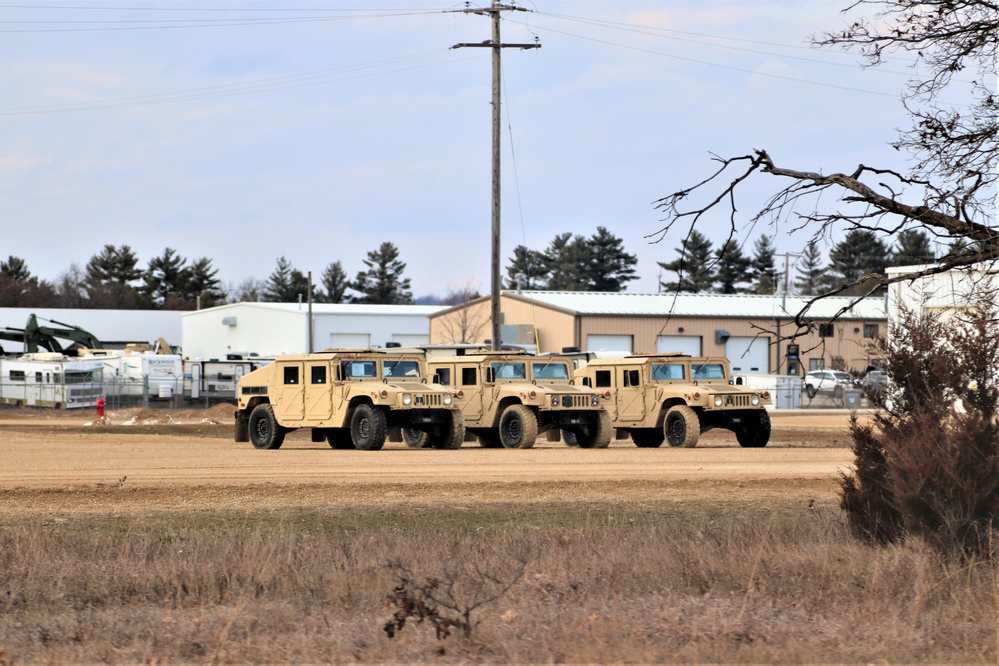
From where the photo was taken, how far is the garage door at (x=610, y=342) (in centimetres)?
6297

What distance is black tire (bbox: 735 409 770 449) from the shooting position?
28.5 m

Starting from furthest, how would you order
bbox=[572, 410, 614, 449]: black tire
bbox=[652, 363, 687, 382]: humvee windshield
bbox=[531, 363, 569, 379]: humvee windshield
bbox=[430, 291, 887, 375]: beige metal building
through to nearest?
1. bbox=[430, 291, 887, 375]: beige metal building
2. bbox=[652, 363, 687, 382]: humvee windshield
3. bbox=[531, 363, 569, 379]: humvee windshield
4. bbox=[572, 410, 614, 449]: black tire

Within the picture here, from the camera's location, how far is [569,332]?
62594mm

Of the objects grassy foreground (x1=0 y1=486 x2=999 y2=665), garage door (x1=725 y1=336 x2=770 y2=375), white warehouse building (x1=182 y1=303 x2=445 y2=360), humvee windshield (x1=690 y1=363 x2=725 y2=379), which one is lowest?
grassy foreground (x1=0 y1=486 x2=999 y2=665)

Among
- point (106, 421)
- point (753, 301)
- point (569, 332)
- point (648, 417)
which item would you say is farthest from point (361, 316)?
point (648, 417)

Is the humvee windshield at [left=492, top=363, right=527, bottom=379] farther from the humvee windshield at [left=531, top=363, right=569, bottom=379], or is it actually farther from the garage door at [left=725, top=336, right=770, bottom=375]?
the garage door at [left=725, top=336, right=770, bottom=375]

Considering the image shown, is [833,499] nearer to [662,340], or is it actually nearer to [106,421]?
Result: [106,421]

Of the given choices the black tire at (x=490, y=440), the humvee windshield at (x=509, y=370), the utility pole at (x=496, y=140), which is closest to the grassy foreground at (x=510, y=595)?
the humvee windshield at (x=509, y=370)

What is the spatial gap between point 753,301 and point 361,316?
21834 millimetres

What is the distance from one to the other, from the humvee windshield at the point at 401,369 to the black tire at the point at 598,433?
372 cm

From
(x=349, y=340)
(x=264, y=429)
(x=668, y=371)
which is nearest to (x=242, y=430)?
(x=264, y=429)

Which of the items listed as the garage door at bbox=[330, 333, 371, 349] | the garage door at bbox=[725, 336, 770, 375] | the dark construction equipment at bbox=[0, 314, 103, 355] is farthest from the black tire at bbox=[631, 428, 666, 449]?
the garage door at bbox=[330, 333, 371, 349]

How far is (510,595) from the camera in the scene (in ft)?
29.3

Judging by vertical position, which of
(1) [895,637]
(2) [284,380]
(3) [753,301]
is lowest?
(1) [895,637]
